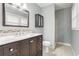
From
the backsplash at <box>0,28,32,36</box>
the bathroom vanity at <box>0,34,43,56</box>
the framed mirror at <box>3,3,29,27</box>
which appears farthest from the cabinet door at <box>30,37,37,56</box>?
the framed mirror at <box>3,3,29,27</box>

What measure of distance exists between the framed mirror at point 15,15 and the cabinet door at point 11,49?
37cm

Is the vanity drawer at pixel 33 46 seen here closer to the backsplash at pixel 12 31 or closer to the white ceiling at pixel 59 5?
the backsplash at pixel 12 31

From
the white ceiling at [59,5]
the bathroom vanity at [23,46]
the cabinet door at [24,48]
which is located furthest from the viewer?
the white ceiling at [59,5]

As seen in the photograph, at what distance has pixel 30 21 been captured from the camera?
4.57ft

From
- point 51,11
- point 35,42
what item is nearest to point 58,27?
point 51,11

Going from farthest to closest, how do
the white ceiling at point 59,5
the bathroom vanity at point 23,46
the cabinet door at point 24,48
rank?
1. the white ceiling at point 59,5
2. the cabinet door at point 24,48
3. the bathroom vanity at point 23,46

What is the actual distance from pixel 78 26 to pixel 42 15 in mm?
579

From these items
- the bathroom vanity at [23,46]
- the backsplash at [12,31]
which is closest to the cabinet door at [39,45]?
the bathroom vanity at [23,46]

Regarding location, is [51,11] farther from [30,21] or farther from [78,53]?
[78,53]

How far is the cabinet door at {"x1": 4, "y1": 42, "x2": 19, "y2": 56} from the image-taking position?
3.24ft

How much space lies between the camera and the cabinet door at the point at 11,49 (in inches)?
38.9

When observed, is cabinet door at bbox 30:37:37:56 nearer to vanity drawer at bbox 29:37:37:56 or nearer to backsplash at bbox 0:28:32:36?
vanity drawer at bbox 29:37:37:56

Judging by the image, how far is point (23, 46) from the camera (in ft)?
3.99

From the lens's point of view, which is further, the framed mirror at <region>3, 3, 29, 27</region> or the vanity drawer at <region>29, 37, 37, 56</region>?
the vanity drawer at <region>29, 37, 37, 56</region>
